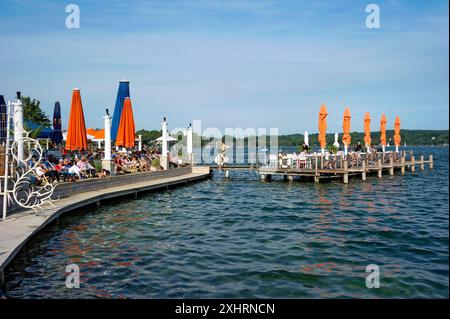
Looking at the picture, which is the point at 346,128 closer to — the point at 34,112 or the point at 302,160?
the point at 302,160

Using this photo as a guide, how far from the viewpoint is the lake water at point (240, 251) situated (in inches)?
281

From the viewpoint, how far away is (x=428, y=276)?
7.74 metres

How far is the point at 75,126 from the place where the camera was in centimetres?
1808

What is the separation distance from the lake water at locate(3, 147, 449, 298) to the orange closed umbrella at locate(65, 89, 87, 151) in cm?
353

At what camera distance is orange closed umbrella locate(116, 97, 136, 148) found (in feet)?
67.4

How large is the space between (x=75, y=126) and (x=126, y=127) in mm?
3011
